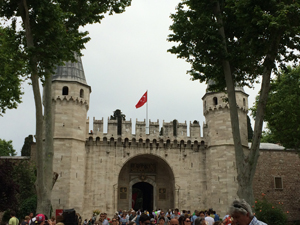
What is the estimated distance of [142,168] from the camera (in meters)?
28.3

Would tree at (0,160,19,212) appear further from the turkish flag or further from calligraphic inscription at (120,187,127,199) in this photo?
the turkish flag

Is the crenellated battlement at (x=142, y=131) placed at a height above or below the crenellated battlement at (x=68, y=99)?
below

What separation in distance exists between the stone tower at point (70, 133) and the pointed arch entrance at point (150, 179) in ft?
13.0

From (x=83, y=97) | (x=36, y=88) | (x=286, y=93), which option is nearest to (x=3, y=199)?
(x=83, y=97)

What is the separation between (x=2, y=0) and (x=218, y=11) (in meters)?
8.22

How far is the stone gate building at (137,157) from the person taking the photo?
24.7 metres

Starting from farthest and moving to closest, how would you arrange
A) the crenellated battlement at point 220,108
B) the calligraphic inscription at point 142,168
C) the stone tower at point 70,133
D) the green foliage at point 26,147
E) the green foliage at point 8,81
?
the green foliage at point 26,147 < the calligraphic inscription at point 142,168 < the crenellated battlement at point 220,108 < the stone tower at point 70,133 < the green foliage at point 8,81

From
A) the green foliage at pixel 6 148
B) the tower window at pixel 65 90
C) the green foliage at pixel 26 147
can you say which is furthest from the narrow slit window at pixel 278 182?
the green foliage at pixel 6 148

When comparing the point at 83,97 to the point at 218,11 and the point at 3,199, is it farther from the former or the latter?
the point at 218,11

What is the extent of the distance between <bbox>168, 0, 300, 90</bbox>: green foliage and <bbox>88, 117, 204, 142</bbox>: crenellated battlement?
12.6 metres

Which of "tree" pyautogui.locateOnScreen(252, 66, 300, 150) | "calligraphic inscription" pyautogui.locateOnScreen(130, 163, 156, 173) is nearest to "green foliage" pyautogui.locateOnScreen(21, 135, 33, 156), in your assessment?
"calligraphic inscription" pyautogui.locateOnScreen(130, 163, 156, 173)

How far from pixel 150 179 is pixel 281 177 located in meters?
Result: 10.9

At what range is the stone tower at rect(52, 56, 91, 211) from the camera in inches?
934

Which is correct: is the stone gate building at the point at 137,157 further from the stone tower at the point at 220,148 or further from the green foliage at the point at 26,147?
the green foliage at the point at 26,147
